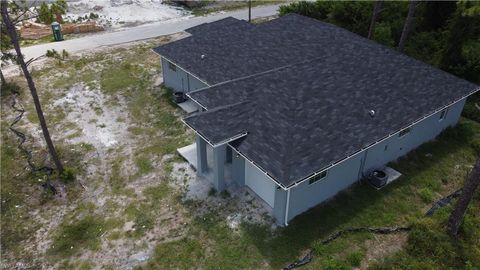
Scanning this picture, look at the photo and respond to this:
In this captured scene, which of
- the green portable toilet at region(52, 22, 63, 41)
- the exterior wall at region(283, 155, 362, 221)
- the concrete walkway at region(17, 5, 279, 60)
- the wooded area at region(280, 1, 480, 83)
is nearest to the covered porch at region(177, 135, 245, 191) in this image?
the exterior wall at region(283, 155, 362, 221)

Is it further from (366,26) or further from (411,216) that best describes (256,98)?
(366,26)

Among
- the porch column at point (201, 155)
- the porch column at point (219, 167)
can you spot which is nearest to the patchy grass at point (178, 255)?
the porch column at point (219, 167)

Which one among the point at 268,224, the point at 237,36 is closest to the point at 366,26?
the point at 237,36

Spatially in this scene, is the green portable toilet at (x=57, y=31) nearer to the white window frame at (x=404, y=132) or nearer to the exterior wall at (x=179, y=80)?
the exterior wall at (x=179, y=80)

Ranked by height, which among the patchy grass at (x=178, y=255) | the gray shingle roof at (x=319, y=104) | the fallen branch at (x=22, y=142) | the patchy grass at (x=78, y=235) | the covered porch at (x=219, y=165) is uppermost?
the gray shingle roof at (x=319, y=104)

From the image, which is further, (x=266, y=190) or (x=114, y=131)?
(x=114, y=131)

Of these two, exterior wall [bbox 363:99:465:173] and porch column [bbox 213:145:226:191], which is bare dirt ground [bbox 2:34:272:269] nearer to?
porch column [bbox 213:145:226:191]
